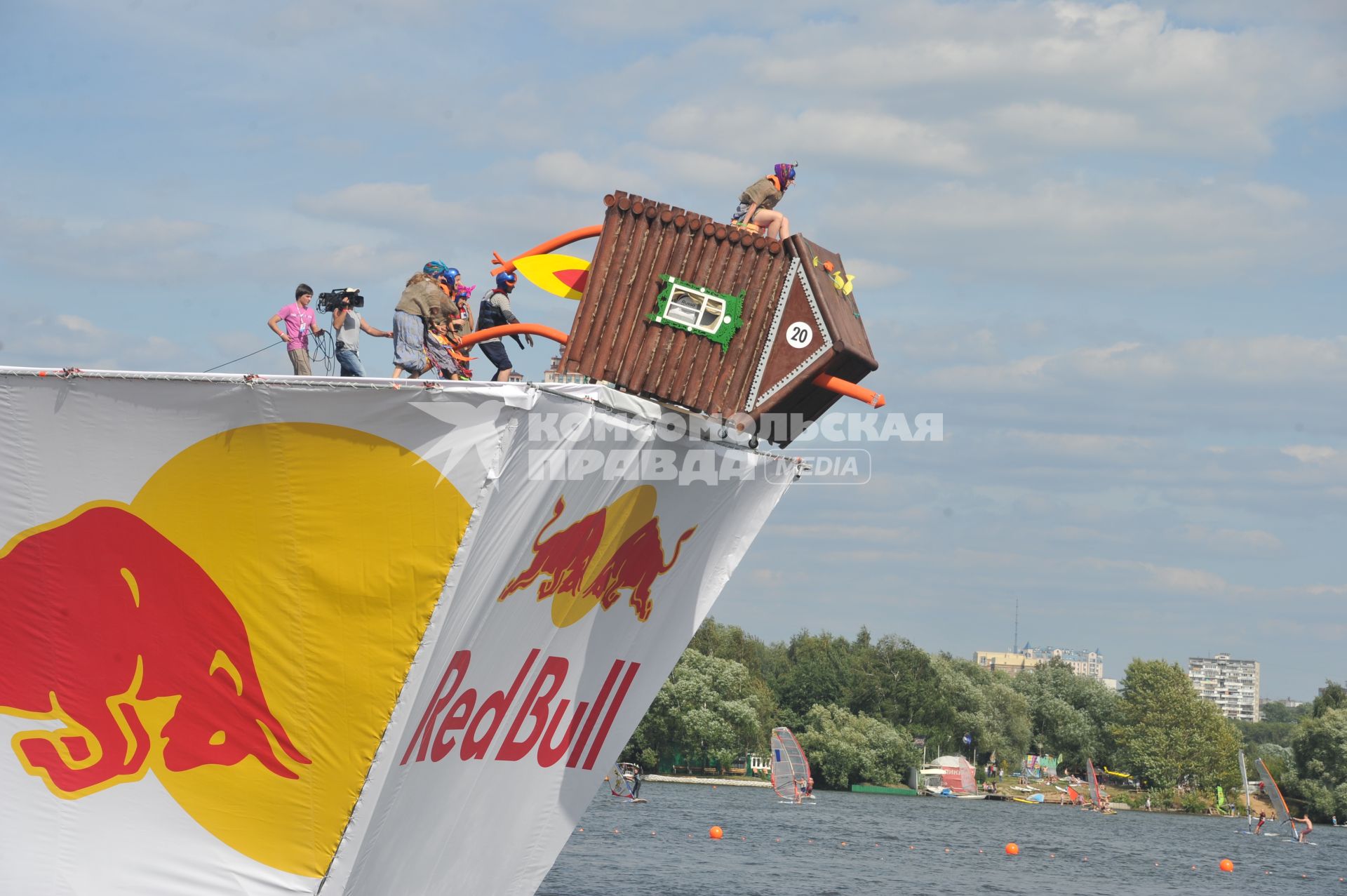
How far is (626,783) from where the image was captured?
289 feet

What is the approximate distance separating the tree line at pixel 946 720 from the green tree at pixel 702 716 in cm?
10

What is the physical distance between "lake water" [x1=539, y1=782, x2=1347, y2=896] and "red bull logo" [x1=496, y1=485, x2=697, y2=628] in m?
26.7

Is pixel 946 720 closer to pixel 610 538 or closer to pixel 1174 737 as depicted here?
pixel 1174 737

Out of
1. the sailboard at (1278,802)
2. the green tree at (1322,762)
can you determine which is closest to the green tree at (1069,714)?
the green tree at (1322,762)

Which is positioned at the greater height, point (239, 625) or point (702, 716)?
point (702, 716)

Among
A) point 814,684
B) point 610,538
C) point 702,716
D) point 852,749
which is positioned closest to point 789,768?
point 702,716

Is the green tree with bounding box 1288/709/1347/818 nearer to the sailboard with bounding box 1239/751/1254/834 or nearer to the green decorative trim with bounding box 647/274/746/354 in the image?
the sailboard with bounding box 1239/751/1254/834

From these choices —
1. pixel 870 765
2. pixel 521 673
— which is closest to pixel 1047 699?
pixel 870 765

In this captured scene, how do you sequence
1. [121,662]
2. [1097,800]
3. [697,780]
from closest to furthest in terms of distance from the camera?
[121,662]
[697,780]
[1097,800]

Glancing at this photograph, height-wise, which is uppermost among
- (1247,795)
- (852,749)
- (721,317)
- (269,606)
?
(721,317)

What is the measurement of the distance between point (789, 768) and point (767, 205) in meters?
80.3

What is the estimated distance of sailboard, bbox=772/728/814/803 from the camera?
90.6 m

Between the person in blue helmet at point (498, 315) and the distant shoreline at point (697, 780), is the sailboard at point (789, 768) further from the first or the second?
the person in blue helmet at point (498, 315)

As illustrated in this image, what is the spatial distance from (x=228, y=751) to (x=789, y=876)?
4066cm
